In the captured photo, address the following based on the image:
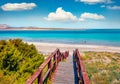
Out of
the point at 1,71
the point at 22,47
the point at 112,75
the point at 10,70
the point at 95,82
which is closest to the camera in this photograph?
the point at 1,71

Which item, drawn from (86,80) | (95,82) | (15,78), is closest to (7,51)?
(15,78)

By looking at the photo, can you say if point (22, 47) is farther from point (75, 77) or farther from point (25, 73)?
point (75, 77)

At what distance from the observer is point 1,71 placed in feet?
31.9

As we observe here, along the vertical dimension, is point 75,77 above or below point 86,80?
below

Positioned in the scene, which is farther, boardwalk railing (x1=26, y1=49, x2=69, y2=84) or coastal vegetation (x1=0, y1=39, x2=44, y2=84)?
coastal vegetation (x1=0, y1=39, x2=44, y2=84)

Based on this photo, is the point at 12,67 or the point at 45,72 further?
the point at 45,72

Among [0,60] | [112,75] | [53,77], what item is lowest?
[112,75]

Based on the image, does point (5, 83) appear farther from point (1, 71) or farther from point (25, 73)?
point (25, 73)

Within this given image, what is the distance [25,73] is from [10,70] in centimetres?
84

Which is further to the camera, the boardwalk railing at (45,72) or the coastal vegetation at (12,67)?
the coastal vegetation at (12,67)

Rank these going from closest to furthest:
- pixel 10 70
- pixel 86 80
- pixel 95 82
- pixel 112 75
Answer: pixel 86 80
pixel 10 70
pixel 95 82
pixel 112 75

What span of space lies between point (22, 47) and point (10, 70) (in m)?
3.57

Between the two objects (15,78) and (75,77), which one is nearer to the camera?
(15,78)

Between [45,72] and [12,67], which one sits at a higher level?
[12,67]
